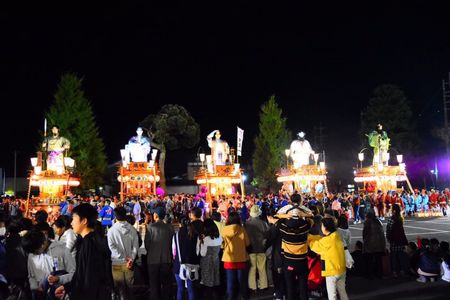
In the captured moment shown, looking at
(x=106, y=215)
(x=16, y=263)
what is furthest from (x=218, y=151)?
(x=16, y=263)

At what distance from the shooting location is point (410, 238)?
1670 cm

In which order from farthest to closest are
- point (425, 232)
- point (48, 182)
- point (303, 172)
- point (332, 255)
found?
point (303, 172) < point (48, 182) < point (425, 232) < point (332, 255)

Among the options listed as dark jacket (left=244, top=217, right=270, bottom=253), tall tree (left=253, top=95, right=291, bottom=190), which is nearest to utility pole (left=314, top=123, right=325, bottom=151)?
tall tree (left=253, top=95, right=291, bottom=190)

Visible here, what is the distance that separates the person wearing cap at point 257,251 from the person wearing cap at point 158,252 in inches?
66.0

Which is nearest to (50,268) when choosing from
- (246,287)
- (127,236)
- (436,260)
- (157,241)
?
(127,236)

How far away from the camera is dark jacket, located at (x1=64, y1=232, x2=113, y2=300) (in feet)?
14.2

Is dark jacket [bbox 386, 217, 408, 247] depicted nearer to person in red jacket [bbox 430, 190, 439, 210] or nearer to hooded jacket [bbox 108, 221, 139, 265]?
hooded jacket [bbox 108, 221, 139, 265]

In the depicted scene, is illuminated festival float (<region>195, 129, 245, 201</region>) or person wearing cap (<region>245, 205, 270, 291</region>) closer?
person wearing cap (<region>245, 205, 270, 291</region>)

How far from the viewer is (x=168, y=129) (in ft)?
146

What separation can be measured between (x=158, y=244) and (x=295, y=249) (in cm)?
233

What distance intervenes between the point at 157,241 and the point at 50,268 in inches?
97.6

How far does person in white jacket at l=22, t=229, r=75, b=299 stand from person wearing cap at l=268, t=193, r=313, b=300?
141 inches

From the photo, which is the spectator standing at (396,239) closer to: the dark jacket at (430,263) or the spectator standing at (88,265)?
the dark jacket at (430,263)

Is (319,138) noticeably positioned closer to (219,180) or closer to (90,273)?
(219,180)
